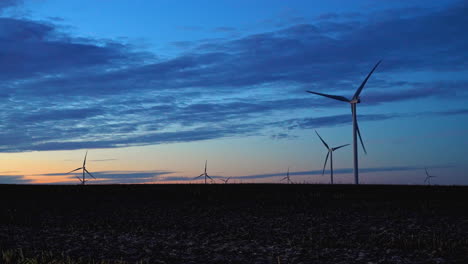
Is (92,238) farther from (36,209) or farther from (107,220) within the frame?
(36,209)

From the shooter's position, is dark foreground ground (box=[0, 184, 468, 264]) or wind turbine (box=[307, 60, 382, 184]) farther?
wind turbine (box=[307, 60, 382, 184])

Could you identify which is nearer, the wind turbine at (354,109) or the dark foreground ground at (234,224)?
the dark foreground ground at (234,224)

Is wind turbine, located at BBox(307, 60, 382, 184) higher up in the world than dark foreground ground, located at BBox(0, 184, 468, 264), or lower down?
higher up

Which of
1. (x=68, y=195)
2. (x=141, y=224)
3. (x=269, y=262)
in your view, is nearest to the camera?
(x=269, y=262)

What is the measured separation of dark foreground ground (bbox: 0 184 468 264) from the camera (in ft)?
60.7

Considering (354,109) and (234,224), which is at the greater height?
(354,109)

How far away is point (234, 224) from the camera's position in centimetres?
2683

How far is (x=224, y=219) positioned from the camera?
94.7 ft

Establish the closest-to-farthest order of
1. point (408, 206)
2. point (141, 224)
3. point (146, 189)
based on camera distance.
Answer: point (141, 224) → point (408, 206) → point (146, 189)

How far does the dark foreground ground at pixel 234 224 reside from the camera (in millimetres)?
18500

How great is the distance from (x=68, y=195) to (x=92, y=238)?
1946 cm

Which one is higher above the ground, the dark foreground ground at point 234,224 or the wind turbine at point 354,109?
the wind turbine at point 354,109

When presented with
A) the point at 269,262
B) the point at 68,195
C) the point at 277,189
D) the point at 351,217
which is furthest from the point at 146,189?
the point at 269,262

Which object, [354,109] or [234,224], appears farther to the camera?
[354,109]
